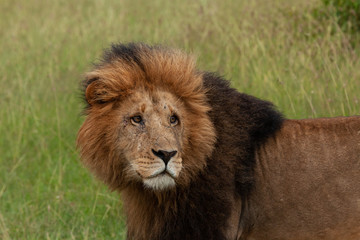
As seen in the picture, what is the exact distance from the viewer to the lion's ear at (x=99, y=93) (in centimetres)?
382

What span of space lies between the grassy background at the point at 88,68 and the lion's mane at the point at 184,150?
38.5 inches

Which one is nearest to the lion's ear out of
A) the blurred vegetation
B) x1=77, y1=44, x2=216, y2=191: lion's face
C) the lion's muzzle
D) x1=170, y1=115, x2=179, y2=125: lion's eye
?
x1=77, y1=44, x2=216, y2=191: lion's face

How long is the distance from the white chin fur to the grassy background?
131 centimetres

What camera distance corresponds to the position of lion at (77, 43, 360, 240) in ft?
12.4

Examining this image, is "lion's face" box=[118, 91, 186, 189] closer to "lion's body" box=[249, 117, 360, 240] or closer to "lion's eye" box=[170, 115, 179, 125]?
"lion's eye" box=[170, 115, 179, 125]

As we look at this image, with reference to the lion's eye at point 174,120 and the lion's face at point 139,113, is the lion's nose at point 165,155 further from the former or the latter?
the lion's eye at point 174,120

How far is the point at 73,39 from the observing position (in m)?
8.83

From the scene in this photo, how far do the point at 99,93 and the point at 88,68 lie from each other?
0.44 metres

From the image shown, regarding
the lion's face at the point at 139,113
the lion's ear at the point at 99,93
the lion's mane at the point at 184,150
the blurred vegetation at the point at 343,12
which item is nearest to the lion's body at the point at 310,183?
the lion's mane at the point at 184,150

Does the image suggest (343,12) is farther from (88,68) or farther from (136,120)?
(136,120)

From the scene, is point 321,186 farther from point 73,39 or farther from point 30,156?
point 73,39

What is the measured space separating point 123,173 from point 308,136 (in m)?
1.19

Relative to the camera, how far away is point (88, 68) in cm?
428

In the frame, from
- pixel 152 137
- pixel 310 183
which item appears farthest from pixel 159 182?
pixel 310 183
